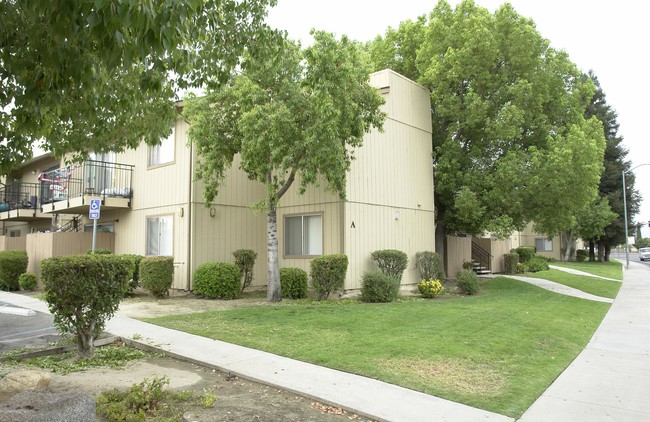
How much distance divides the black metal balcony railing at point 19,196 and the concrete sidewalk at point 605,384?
2162 cm

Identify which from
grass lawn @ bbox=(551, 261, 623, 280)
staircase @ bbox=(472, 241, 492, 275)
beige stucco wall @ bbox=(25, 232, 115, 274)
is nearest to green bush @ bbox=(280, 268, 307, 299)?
beige stucco wall @ bbox=(25, 232, 115, 274)

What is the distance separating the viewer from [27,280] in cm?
1620

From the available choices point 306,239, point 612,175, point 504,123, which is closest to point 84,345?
point 306,239

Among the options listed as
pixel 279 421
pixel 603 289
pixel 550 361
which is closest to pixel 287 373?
pixel 279 421

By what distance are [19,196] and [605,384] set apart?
25266mm

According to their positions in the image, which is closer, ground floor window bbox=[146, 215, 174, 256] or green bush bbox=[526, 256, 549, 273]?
ground floor window bbox=[146, 215, 174, 256]

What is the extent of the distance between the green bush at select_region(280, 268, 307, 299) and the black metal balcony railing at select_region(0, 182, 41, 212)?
13.8 meters

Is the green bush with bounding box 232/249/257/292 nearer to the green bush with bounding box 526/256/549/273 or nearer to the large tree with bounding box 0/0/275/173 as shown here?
the large tree with bounding box 0/0/275/173

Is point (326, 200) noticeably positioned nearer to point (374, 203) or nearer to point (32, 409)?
point (374, 203)

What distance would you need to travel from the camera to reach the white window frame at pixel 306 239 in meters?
14.9

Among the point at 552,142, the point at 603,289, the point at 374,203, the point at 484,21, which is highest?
the point at 484,21

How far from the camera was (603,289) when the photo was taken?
1872 cm

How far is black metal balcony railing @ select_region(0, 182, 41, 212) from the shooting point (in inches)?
839

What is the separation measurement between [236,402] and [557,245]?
48.7 meters
